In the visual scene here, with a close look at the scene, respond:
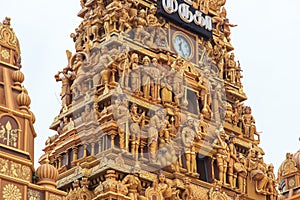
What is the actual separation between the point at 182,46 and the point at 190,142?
4.73m

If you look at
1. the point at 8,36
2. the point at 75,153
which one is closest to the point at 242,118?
the point at 75,153

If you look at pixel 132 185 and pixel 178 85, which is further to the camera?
pixel 178 85

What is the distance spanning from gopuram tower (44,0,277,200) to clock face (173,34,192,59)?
40 mm

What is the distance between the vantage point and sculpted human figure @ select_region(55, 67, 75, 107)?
4528 centimetres

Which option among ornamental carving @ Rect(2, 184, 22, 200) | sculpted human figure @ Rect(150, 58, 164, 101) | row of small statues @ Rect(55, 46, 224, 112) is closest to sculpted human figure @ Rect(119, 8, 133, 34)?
row of small statues @ Rect(55, 46, 224, 112)

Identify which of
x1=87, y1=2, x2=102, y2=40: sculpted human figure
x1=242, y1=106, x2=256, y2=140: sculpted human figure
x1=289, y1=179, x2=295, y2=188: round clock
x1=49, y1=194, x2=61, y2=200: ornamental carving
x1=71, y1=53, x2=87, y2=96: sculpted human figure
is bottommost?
x1=49, y1=194, x2=61, y2=200: ornamental carving

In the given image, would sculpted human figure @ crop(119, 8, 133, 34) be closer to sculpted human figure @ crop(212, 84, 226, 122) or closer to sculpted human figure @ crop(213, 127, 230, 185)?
sculpted human figure @ crop(212, 84, 226, 122)

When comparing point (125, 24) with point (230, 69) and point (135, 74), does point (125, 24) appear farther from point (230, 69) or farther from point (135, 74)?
point (230, 69)

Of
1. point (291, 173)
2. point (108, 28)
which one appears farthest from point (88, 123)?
Answer: point (291, 173)

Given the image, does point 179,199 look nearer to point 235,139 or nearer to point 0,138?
point 235,139

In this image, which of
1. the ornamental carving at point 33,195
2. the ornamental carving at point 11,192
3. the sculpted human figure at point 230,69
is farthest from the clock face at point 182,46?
the ornamental carving at point 11,192

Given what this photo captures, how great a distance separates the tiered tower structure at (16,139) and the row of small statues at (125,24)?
9503mm

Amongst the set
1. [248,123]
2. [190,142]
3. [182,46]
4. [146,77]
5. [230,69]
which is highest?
[182,46]

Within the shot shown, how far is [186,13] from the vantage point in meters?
46.9
